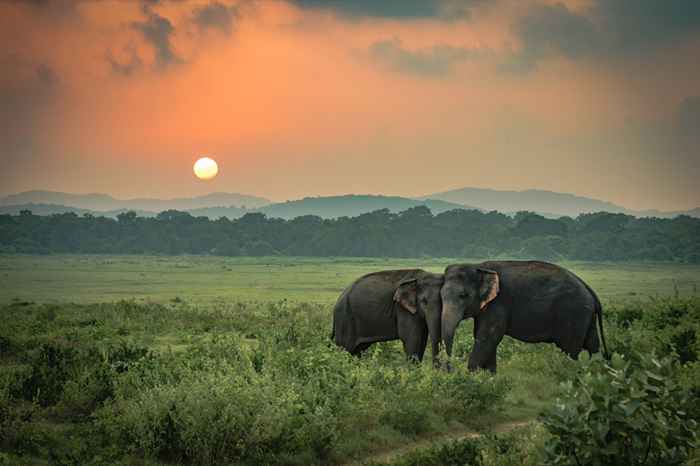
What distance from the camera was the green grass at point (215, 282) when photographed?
161ft

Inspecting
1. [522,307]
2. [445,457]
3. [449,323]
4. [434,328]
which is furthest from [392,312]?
[445,457]

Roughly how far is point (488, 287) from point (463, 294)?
22.9 inches

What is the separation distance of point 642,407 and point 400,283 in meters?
9.38

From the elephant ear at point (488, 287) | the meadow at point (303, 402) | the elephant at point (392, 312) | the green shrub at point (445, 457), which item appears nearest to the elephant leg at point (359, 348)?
the elephant at point (392, 312)

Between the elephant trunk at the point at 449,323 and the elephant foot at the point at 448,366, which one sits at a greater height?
the elephant trunk at the point at 449,323

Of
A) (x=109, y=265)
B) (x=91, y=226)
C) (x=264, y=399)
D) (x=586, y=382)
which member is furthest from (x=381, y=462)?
(x=91, y=226)

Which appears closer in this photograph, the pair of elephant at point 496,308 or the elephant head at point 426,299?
the pair of elephant at point 496,308

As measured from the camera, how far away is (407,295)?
17109 mm

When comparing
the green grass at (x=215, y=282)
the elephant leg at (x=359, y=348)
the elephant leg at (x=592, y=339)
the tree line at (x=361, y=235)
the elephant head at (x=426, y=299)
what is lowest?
the green grass at (x=215, y=282)

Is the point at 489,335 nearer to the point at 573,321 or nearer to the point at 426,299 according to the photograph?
the point at 426,299

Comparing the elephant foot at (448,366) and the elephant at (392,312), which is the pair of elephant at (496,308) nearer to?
the elephant at (392,312)

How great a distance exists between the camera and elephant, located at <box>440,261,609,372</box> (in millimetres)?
16328

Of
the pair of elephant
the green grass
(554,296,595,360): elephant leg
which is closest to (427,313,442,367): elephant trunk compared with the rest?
the pair of elephant

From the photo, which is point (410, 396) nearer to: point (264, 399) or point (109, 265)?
point (264, 399)
